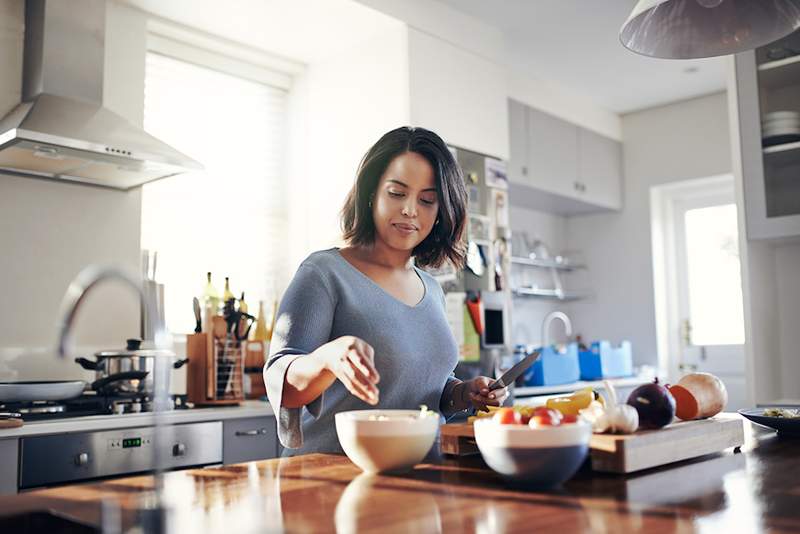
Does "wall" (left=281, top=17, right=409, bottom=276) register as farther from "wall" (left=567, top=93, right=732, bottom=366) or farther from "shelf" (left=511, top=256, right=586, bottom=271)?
"wall" (left=567, top=93, right=732, bottom=366)

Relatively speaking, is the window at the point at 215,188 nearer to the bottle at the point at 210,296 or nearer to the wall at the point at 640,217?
the bottle at the point at 210,296

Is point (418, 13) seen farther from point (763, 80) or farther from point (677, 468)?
point (677, 468)

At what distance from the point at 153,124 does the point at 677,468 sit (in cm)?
278

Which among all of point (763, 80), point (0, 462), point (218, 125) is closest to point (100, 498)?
point (0, 462)

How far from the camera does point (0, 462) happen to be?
218 cm

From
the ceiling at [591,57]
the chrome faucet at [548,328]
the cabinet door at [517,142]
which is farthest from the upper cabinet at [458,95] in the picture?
the chrome faucet at [548,328]

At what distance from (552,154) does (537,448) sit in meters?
3.90

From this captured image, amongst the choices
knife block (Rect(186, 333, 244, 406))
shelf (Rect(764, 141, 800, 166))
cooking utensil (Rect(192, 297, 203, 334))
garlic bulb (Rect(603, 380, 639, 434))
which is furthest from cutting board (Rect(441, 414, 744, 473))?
shelf (Rect(764, 141, 800, 166))

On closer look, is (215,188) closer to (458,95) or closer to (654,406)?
(458,95)

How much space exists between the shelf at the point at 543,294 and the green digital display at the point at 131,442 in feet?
9.23

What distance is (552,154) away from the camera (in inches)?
188

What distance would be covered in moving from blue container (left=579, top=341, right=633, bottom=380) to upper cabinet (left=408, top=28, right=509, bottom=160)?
130cm

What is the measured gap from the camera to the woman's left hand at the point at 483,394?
158cm

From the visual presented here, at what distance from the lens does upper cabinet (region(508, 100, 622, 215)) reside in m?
4.54
